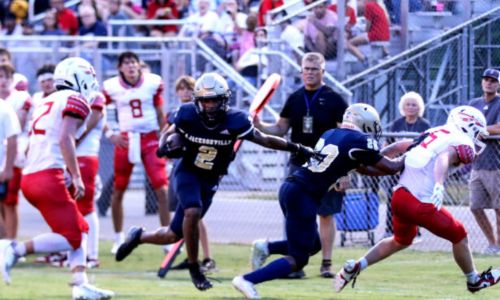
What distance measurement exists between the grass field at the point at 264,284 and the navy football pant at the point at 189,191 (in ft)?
1.99

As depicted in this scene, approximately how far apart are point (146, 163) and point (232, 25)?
6.20m

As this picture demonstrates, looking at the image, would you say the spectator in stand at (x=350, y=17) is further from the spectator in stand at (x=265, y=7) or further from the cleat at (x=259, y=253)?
the cleat at (x=259, y=253)

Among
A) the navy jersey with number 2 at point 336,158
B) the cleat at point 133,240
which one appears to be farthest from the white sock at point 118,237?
the navy jersey with number 2 at point 336,158

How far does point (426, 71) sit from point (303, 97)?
3097mm

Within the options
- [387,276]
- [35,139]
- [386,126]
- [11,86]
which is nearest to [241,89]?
[386,126]

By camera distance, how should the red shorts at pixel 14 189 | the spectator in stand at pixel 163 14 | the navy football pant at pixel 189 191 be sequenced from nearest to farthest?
1. the navy football pant at pixel 189 191
2. the red shorts at pixel 14 189
3. the spectator in stand at pixel 163 14

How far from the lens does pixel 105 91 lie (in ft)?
46.2

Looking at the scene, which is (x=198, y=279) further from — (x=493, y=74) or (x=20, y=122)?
(x=493, y=74)

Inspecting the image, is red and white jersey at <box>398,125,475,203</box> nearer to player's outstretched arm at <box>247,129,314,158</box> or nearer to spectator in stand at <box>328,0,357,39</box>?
player's outstretched arm at <box>247,129,314,158</box>

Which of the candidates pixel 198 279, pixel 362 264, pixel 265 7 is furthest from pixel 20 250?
pixel 265 7

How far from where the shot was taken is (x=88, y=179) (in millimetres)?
12773

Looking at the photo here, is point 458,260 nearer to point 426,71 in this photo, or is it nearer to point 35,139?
point 35,139

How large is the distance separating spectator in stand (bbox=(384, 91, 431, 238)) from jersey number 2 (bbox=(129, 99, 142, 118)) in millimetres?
2677

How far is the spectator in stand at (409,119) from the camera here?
543 inches
